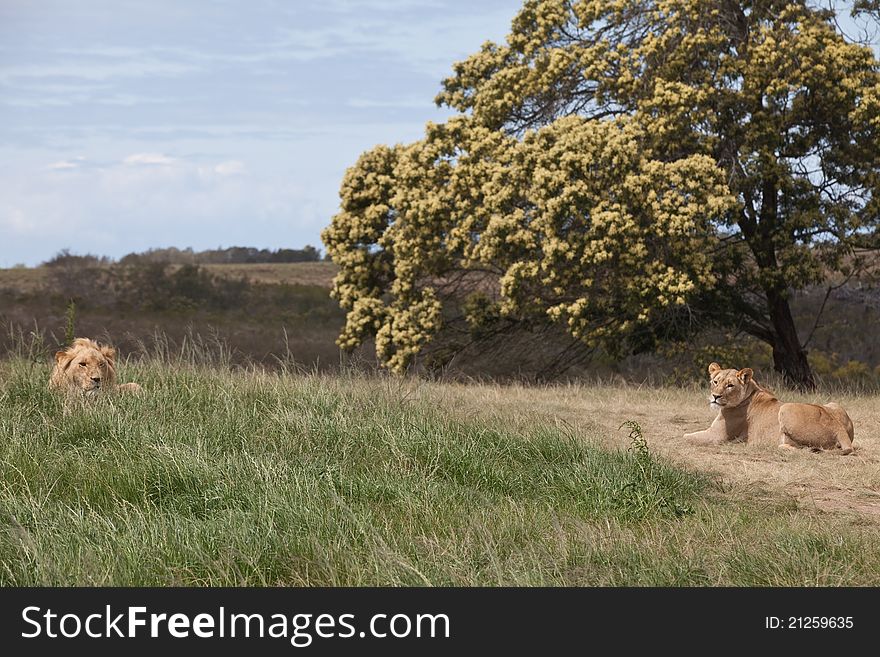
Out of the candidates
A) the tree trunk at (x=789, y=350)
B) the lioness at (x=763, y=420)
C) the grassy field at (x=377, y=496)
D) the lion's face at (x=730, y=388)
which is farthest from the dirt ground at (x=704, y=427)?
the tree trunk at (x=789, y=350)

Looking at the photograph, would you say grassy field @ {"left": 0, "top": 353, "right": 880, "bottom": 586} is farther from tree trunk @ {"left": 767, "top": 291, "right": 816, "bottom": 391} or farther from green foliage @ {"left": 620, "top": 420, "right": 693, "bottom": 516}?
tree trunk @ {"left": 767, "top": 291, "right": 816, "bottom": 391}

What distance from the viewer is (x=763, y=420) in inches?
420

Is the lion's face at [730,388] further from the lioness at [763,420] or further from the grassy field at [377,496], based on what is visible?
the grassy field at [377,496]

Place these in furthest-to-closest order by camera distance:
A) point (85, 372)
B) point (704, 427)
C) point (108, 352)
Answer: point (704, 427) → point (108, 352) → point (85, 372)

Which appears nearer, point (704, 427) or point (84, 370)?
point (84, 370)

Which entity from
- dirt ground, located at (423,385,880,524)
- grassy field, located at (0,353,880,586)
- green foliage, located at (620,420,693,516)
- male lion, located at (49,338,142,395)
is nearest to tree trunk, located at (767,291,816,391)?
dirt ground, located at (423,385,880,524)

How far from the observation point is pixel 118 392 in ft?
31.5

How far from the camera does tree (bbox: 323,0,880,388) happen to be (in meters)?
15.9

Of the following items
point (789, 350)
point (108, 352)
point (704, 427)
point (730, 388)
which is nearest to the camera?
point (108, 352)

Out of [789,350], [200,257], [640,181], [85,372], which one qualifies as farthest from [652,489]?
[200,257]

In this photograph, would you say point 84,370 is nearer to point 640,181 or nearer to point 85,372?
point 85,372

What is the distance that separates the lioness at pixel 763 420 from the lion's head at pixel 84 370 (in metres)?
6.05

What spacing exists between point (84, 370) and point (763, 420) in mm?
6779
